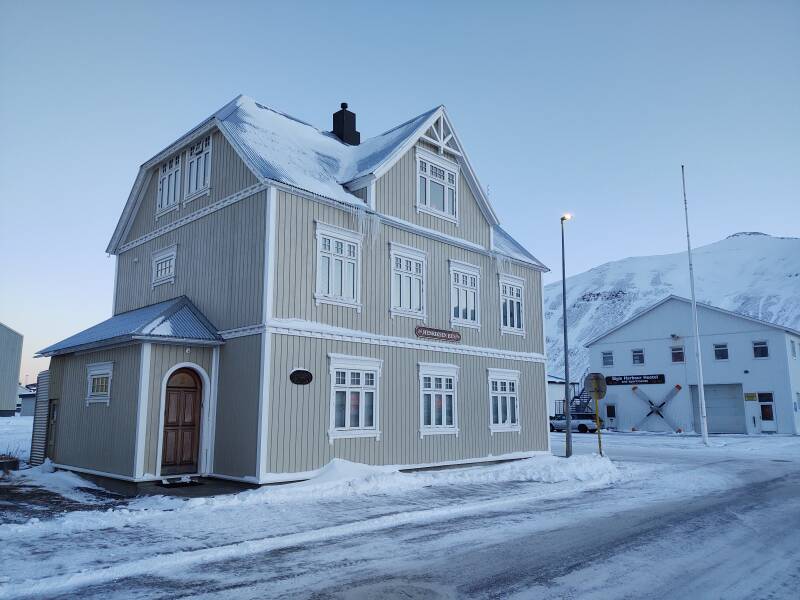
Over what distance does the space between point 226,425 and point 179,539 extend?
21.0 ft

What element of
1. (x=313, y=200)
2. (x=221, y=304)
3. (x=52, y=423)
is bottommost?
(x=52, y=423)

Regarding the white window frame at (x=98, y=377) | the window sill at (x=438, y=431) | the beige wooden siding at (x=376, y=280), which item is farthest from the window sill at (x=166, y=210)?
the window sill at (x=438, y=431)

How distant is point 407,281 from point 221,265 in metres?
5.52

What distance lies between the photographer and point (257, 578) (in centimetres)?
711

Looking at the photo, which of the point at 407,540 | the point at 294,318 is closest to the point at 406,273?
the point at 294,318

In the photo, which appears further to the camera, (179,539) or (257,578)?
(179,539)

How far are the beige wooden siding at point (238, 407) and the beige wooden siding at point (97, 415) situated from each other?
2055 millimetres

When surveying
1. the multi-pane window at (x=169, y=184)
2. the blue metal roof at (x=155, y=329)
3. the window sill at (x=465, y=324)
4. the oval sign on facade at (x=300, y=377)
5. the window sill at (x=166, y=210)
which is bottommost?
the oval sign on facade at (x=300, y=377)

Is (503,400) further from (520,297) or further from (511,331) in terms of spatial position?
(520,297)

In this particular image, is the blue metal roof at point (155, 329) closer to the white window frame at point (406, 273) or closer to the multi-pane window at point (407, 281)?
the white window frame at point (406, 273)

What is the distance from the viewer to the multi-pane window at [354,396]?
16.0 m

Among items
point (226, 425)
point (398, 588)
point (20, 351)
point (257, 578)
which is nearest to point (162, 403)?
point (226, 425)

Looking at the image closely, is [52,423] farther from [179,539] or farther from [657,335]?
[657,335]

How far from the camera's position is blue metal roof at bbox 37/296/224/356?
1479 cm
